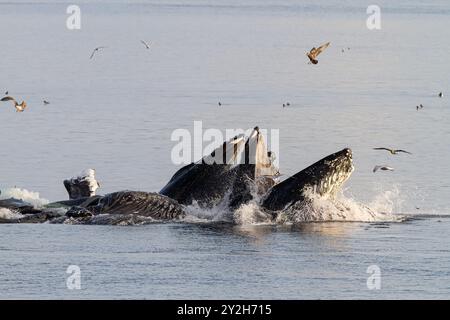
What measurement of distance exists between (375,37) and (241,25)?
12656 millimetres

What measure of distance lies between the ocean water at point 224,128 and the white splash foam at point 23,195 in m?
0.98

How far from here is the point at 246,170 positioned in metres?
25.3

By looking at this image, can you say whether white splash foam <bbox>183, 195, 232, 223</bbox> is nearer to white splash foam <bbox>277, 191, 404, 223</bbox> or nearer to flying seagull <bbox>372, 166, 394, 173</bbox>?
white splash foam <bbox>277, 191, 404, 223</bbox>

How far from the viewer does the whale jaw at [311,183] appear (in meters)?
24.9

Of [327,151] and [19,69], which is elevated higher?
[19,69]

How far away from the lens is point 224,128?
37.8 meters

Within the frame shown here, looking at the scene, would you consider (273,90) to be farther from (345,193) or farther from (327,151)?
(345,193)

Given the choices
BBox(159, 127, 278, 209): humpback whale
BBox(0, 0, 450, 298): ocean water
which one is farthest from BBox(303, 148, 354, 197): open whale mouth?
BBox(159, 127, 278, 209): humpback whale

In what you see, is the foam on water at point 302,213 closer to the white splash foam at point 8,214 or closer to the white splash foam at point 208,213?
the white splash foam at point 208,213

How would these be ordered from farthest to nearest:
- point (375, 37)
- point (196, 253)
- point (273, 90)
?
1. point (375, 37)
2. point (273, 90)
3. point (196, 253)

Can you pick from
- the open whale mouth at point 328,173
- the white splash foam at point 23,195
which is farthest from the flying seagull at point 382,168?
the white splash foam at point 23,195

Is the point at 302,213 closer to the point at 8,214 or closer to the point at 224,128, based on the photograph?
the point at 8,214
